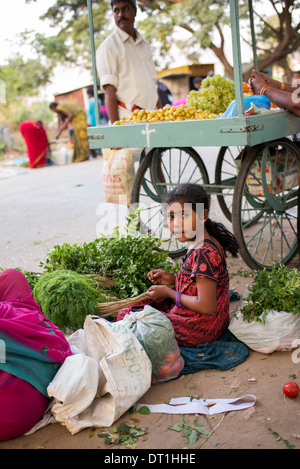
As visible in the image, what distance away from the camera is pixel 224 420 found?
2.05m

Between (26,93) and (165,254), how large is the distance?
19.4 metres

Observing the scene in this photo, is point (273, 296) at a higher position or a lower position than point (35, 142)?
lower

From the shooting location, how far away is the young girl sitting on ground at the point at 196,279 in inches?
99.7

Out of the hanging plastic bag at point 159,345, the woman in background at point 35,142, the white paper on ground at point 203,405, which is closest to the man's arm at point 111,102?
the hanging plastic bag at point 159,345

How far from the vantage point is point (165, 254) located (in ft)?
10.8

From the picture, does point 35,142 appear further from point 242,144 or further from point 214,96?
point 242,144

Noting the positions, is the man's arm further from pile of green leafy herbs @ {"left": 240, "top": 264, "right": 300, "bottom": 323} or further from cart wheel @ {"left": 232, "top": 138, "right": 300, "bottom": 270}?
pile of green leafy herbs @ {"left": 240, "top": 264, "right": 300, "bottom": 323}

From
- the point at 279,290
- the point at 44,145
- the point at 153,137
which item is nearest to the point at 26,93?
the point at 44,145

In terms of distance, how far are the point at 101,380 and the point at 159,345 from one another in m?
0.35

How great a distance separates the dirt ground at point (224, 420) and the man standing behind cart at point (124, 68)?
2.84m

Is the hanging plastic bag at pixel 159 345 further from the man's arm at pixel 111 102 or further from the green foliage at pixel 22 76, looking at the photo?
the green foliage at pixel 22 76

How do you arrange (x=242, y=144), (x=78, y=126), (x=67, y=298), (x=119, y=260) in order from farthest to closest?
(x=78, y=126)
(x=119, y=260)
(x=242, y=144)
(x=67, y=298)

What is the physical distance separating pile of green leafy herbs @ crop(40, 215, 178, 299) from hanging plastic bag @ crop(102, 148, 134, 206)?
811mm

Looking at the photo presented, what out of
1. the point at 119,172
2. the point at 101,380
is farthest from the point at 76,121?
the point at 101,380
